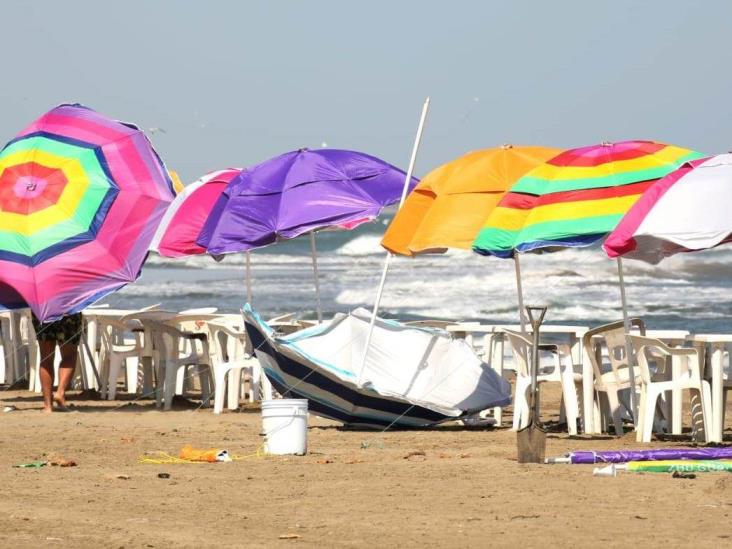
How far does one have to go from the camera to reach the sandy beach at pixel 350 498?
6.63 metres

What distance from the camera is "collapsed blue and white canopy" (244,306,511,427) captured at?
1112 centimetres

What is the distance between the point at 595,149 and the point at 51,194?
4625 mm

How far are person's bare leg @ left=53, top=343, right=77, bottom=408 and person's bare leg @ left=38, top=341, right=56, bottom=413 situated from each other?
106 millimetres

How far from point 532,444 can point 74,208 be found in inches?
203

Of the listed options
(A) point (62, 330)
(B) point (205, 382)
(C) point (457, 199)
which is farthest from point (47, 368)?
(C) point (457, 199)

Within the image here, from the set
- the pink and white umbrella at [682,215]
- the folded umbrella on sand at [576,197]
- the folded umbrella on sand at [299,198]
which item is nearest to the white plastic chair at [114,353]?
the folded umbrella on sand at [299,198]

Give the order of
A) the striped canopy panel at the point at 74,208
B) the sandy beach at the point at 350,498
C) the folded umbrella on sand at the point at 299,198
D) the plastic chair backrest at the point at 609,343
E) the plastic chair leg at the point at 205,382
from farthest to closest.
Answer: the plastic chair leg at the point at 205,382 < the striped canopy panel at the point at 74,208 < the folded umbrella on sand at the point at 299,198 < the plastic chair backrest at the point at 609,343 < the sandy beach at the point at 350,498

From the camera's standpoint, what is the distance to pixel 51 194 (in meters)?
12.4

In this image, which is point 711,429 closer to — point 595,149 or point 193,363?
point 595,149

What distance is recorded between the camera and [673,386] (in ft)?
33.5

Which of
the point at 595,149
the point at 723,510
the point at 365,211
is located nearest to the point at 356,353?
the point at 365,211

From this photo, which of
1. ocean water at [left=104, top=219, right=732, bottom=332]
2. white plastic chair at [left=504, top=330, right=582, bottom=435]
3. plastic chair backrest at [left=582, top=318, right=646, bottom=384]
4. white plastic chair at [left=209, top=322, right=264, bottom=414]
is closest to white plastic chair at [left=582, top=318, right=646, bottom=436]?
plastic chair backrest at [left=582, top=318, right=646, bottom=384]

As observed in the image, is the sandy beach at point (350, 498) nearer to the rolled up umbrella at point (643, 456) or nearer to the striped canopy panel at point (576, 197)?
the rolled up umbrella at point (643, 456)

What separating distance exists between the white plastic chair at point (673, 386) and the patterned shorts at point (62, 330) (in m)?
5.16
